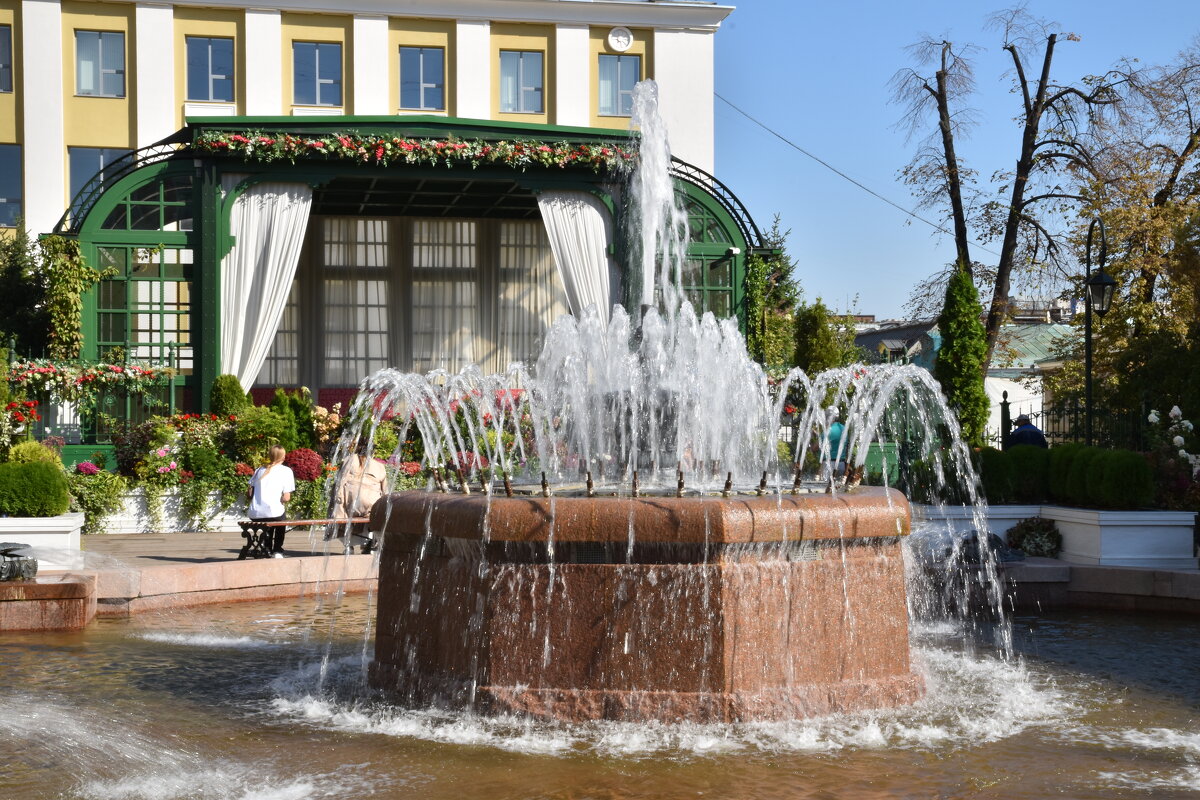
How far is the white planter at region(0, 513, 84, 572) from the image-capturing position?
1145cm

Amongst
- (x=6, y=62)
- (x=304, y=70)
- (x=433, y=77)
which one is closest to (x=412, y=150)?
(x=433, y=77)

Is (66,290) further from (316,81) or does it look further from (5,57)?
(5,57)

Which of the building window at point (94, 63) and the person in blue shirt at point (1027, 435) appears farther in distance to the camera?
the building window at point (94, 63)

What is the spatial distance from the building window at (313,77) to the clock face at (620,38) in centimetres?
687

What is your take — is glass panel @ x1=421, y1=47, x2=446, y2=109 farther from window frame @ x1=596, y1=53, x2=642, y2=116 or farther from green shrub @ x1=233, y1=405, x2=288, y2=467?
green shrub @ x1=233, y1=405, x2=288, y2=467

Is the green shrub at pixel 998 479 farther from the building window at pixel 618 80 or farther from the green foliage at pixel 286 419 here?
the building window at pixel 618 80

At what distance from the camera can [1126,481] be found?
39.2ft

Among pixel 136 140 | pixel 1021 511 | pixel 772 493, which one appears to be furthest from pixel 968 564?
pixel 136 140

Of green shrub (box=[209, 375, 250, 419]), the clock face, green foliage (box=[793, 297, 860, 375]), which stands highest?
the clock face

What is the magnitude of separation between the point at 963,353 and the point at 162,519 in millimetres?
12565

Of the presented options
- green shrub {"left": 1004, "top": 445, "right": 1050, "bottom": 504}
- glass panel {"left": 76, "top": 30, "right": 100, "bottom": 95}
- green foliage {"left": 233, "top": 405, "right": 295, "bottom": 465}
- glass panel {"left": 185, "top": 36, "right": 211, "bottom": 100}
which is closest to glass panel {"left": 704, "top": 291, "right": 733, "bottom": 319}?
green foliage {"left": 233, "top": 405, "right": 295, "bottom": 465}

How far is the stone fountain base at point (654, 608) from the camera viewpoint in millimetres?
6227

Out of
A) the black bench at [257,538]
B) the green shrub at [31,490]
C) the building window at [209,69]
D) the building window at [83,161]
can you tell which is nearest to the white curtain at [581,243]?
the black bench at [257,538]

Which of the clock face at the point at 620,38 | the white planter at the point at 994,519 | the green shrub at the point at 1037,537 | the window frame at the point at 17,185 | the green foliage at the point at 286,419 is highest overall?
the clock face at the point at 620,38
